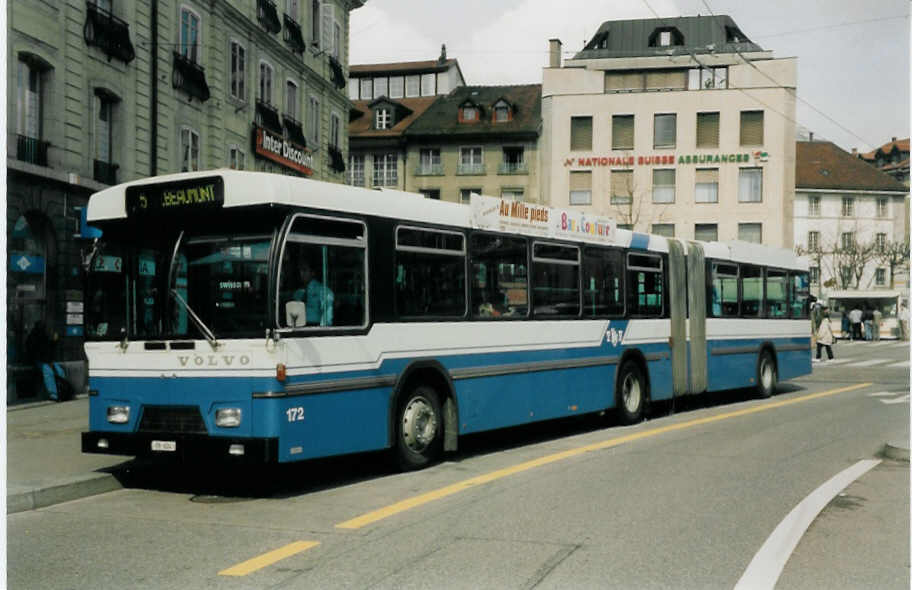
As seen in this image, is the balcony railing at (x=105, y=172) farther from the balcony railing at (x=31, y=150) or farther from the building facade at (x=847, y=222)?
the building facade at (x=847, y=222)

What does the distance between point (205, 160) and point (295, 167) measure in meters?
4.63

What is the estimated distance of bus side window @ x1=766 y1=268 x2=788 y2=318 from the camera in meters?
20.5

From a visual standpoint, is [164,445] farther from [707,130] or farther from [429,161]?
[429,161]

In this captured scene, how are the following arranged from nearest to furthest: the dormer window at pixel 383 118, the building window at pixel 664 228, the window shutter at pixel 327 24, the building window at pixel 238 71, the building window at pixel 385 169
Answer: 1. the building window at pixel 238 71
2. the window shutter at pixel 327 24
3. the building window at pixel 664 228
4. the building window at pixel 385 169
5. the dormer window at pixel 383 118

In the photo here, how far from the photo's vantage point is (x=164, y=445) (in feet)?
30.3

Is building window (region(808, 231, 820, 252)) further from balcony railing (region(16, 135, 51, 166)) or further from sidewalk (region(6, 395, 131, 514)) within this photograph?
sidewalk (region(6, 395, 131, 514))

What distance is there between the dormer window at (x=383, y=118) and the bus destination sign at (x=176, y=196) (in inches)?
2514

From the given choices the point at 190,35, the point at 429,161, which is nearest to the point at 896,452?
the point at 190,35

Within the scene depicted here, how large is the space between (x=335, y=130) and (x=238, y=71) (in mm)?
7809

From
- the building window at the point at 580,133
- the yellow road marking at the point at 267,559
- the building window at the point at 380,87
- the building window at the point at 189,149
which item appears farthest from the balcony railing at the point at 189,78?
the building window at the point at 380,87

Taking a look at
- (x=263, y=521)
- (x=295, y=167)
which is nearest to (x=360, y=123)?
(x=295, y=167)

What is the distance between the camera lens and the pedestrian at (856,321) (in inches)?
2318

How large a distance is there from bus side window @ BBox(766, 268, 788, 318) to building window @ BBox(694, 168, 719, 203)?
142 feet

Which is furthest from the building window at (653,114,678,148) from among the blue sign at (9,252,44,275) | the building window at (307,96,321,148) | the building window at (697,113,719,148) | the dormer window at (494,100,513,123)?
Answer: the blue sign at (9,252,44,275)
